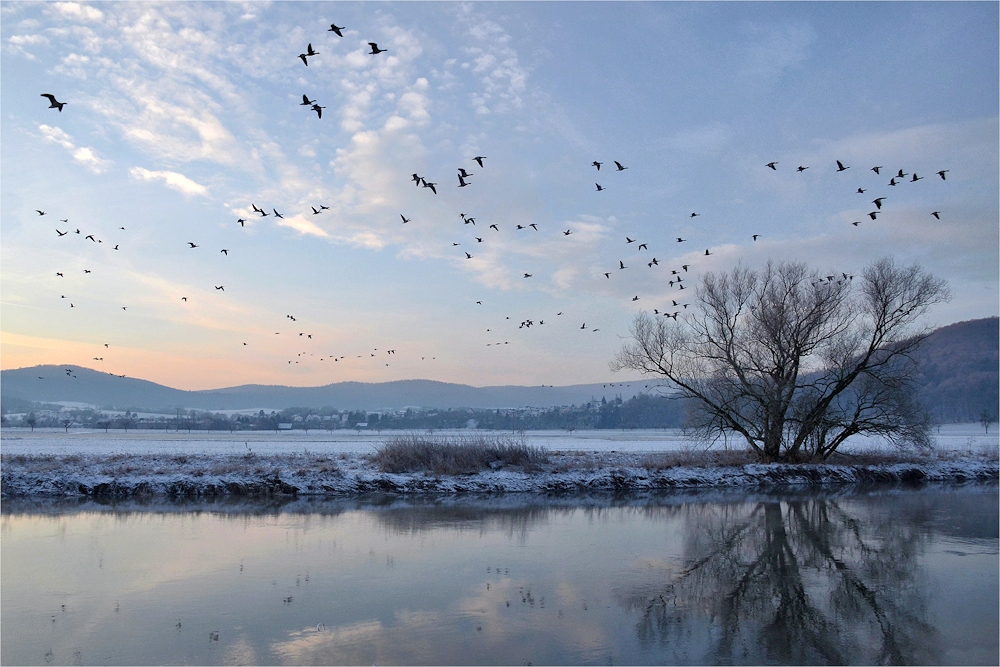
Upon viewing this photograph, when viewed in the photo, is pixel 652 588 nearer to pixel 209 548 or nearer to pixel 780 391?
pixel 209 548

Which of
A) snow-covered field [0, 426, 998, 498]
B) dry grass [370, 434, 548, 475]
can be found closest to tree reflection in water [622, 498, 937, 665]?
snow-covered field [0, 426, 998, 498]

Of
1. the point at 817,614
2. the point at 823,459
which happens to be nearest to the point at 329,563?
the point at 817,614

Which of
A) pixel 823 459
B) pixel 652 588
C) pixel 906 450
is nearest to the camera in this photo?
pixel 652 588

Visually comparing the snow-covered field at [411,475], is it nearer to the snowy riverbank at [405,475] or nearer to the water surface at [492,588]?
the snowy riverbank at [405,475]

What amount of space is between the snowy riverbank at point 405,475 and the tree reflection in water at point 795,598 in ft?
37.0

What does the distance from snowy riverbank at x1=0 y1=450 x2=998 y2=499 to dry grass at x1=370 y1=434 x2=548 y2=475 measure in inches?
25.3

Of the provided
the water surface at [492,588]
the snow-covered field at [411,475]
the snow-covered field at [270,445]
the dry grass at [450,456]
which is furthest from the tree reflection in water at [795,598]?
the snow-covered field at [270,445]

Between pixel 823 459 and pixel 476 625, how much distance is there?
33555 millimetres

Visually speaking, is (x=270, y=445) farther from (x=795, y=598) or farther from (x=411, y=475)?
(x=795, y=598)

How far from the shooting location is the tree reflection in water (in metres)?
9.13

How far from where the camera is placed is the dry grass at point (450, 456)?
30.0 m

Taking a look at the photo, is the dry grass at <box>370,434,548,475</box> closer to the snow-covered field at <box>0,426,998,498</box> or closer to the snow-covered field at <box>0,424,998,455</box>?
the snow-covered field at <box>0,426,998,498</box>

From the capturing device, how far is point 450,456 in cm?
3050

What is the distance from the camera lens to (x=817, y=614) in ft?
35.1
